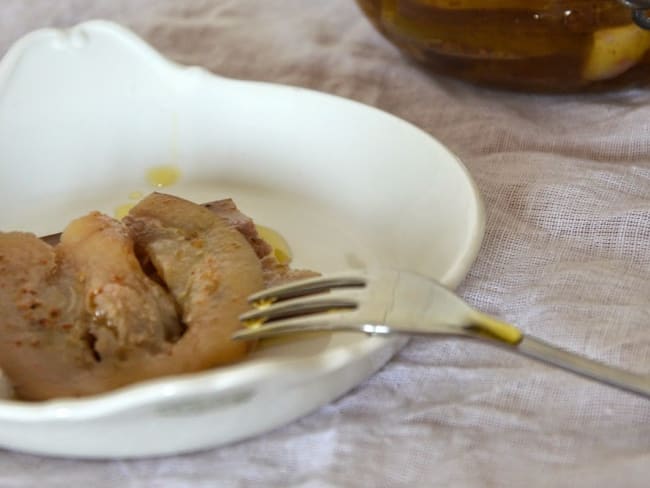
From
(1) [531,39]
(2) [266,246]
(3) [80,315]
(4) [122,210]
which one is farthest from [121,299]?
(1) [531,39]

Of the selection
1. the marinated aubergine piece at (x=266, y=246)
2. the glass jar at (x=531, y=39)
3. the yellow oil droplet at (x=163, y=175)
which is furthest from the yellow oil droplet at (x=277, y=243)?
the glass jar at (x=531, y=39)

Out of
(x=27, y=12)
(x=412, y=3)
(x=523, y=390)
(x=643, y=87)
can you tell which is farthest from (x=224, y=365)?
(x=27, y=12)

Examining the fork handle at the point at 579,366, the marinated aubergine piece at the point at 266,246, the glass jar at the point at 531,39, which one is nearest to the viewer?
the fork handle at the point at 579,366

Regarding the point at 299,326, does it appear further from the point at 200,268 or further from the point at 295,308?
the point at 200,268

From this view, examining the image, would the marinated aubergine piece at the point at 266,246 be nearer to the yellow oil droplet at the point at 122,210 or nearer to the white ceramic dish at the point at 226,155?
the white ceramic dish at the point at 226,155

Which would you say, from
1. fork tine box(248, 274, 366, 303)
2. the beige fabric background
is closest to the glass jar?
the beige fabric background

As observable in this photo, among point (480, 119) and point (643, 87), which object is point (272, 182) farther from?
point (643, 87)
